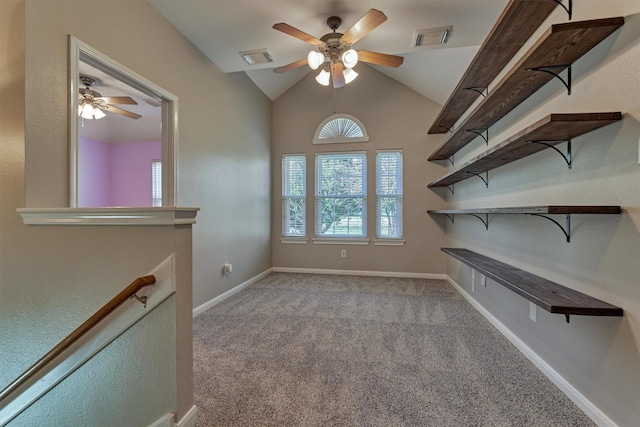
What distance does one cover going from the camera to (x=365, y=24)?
231 cm

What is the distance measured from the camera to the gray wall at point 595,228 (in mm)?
1293

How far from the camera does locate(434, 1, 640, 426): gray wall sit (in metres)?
1.29

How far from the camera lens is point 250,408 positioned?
1616 mm

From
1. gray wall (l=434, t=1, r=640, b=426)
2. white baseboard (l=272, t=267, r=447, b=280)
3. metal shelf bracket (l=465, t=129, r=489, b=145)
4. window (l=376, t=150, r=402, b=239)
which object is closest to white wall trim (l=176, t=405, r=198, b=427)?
gray wall (l=434, t=1, r=640, b=426)

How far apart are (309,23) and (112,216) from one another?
2.56 meters

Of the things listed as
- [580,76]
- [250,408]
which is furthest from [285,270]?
[580,76]

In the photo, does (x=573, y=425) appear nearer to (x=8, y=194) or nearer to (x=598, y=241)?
(x=598, y=241)

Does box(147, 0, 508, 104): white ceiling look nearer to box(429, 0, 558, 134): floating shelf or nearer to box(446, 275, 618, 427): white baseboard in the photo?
box(429, 0, 558, 134): floating shelf

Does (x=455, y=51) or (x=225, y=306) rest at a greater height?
(x=455, y=51)

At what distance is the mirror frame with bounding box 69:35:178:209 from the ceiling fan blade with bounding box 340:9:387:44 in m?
1.76

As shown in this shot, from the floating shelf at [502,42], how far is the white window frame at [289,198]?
2.72 m

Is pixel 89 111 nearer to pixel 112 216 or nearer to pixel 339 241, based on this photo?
pixel 112 216

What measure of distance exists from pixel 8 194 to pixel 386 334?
2.90m

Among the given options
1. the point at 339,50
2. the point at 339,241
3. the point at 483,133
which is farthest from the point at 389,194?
the point at 339,50
